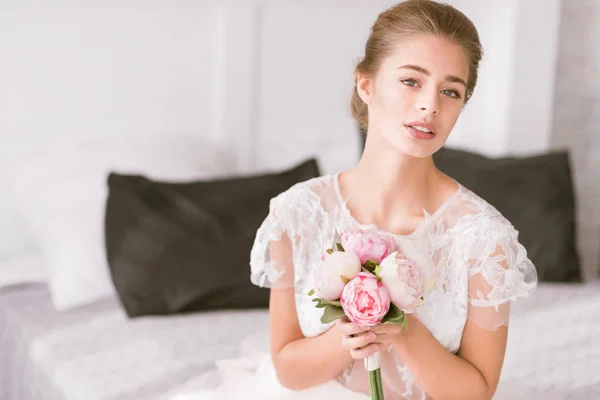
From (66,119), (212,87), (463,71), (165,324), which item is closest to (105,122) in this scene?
(66,119)

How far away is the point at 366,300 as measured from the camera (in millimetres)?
1033

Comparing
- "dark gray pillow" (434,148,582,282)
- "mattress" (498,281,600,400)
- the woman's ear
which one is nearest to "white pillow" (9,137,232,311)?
"dark gray pillow" (434,148,582,282)

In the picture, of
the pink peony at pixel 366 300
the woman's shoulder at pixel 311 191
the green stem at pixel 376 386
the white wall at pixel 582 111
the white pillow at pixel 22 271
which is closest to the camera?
the pink peony at pixel 366 300

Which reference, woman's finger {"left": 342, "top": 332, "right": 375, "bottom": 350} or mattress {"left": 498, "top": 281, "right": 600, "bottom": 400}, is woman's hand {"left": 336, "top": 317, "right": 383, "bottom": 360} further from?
mattress {"left": 498, "top": 281, "right": 600, "bottom": 400}

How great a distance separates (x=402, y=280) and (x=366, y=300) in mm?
52

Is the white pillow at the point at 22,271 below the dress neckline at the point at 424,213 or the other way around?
below

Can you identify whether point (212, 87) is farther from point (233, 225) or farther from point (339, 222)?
point (339, 222)

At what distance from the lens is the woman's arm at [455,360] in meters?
1.27

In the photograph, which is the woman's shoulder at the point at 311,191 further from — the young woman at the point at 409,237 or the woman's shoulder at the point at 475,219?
the woman's shoulder at the point at 475,219

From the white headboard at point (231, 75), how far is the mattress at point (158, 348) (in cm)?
54

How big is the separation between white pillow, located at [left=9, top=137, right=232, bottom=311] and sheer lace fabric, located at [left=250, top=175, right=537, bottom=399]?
97cm

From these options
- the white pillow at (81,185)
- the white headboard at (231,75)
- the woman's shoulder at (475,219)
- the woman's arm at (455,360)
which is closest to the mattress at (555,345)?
the woman's arm at (455,360)

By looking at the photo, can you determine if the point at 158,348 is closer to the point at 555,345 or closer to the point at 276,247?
the point at 276,247

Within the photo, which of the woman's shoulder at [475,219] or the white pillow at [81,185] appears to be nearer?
the woman's shoulder at [475,219]
